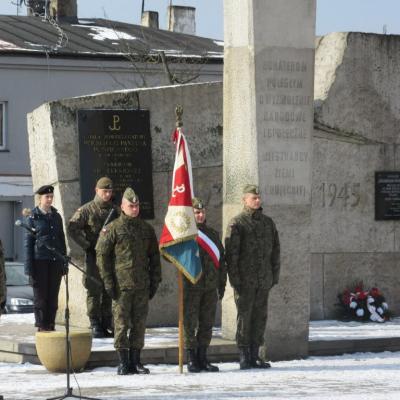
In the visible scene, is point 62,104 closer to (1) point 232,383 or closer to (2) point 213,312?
(2) point 213,312

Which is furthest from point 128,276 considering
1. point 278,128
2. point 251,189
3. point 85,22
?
point 85,22

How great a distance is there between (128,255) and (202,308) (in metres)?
0.95

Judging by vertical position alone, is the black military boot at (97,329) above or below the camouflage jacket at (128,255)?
below

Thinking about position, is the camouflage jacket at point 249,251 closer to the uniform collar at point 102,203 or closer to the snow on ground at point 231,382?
the snow on ground at point 231,382

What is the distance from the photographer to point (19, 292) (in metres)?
22.5

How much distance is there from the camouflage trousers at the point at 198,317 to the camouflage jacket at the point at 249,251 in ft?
1.14

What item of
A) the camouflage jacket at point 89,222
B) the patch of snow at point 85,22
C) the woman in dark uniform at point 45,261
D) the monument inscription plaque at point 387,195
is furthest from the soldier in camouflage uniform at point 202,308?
the patch of snow at point 85,22

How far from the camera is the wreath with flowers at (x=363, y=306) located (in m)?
18.0

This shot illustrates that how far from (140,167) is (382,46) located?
363 cm

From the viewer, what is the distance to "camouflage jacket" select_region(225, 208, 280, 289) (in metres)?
14.4

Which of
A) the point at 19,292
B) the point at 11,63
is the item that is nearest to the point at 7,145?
the point at 11,63

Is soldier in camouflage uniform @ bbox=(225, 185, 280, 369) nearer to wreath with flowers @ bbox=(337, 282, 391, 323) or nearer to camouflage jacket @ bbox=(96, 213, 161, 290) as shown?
camouflage jacket @ bbox=(96, 213, 161, 290)

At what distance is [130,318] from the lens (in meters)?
13.9

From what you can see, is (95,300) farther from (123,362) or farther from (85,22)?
(85,22)
